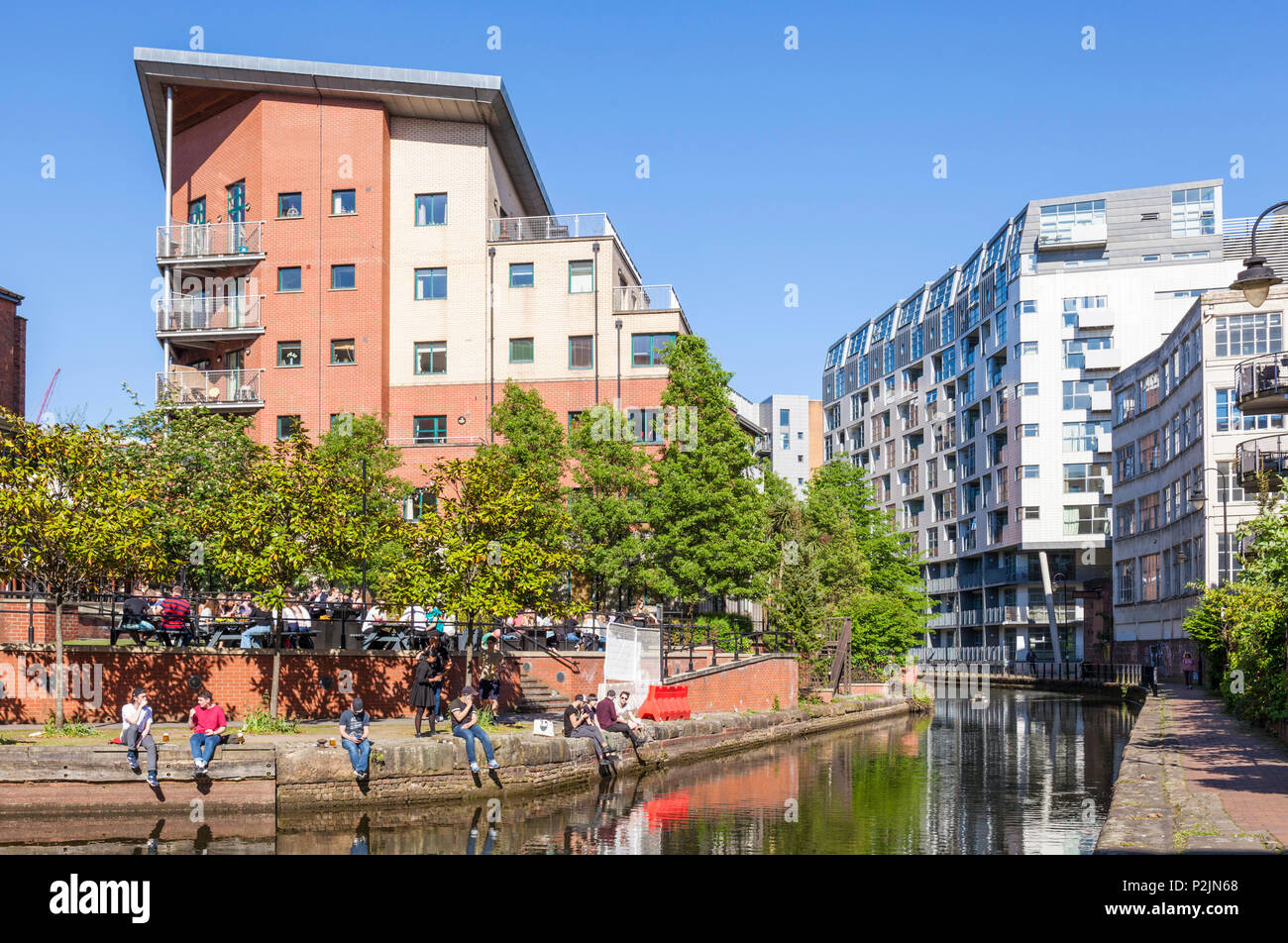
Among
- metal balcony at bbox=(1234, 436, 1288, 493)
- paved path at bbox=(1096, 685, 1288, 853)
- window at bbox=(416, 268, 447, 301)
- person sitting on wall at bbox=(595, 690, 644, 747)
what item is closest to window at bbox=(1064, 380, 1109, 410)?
metal balcony at bbox=(1234, 436, 1288, 493)

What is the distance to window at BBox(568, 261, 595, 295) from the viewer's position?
49.5m

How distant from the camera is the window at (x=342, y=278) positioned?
49094 mm

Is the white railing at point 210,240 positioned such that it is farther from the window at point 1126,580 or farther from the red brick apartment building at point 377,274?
the window at point 1126,580

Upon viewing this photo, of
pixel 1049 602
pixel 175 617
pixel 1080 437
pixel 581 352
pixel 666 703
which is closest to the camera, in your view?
pixel 175 617

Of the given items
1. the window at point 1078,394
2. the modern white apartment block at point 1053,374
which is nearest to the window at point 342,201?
the modern white apartment block at point 1053,374

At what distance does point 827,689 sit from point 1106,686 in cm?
2604

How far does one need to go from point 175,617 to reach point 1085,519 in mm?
71246

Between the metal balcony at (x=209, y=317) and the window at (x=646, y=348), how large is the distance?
14430 mm

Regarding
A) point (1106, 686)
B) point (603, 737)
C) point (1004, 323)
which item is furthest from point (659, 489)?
point (1004, 323)

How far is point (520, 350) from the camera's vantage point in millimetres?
49719

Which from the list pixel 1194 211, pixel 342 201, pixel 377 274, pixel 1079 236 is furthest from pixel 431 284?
pixel 1194 211

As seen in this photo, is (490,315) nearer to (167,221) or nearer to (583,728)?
(167,221)

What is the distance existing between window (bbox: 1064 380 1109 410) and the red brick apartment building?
46.5 meters
